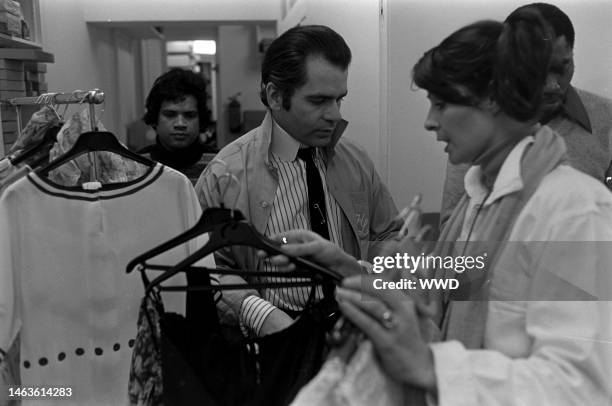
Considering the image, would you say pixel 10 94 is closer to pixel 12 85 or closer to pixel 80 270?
pixel 12 85

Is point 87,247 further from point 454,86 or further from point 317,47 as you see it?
point 454,86

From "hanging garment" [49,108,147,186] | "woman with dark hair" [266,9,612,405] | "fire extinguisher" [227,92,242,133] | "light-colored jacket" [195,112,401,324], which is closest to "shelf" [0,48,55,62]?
"hanging garment" [49,108,147,186]

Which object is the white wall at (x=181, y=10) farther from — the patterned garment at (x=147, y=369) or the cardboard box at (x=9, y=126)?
the patterned garment at (x=147, y=369)

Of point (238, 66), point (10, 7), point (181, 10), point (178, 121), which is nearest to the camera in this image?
point (10, 7)

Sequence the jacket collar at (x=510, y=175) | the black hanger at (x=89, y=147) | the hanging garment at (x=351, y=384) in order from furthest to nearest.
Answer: the black hanger at (x=89, y=147) < the jacket collar at (x=510, y=175) < the hanging garment at (x=351, y=384)

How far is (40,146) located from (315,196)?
0.62 meters

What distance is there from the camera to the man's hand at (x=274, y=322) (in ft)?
3.73

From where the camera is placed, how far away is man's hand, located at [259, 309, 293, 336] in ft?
3.73

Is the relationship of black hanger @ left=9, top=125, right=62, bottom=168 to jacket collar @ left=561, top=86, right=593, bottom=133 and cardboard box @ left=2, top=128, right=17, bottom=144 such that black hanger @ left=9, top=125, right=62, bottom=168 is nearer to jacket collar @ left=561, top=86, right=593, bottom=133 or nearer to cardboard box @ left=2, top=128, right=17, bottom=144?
cardboard box @ left=2, top=128, right=17, bottom=144

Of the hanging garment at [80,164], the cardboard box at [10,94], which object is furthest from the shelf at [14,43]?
the hanging garment at [80,164]

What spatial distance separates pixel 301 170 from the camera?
1.30 metres

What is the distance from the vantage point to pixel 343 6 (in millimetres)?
1747

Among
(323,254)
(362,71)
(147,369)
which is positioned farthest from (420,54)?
(147,369)

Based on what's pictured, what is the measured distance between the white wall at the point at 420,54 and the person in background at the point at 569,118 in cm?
2
